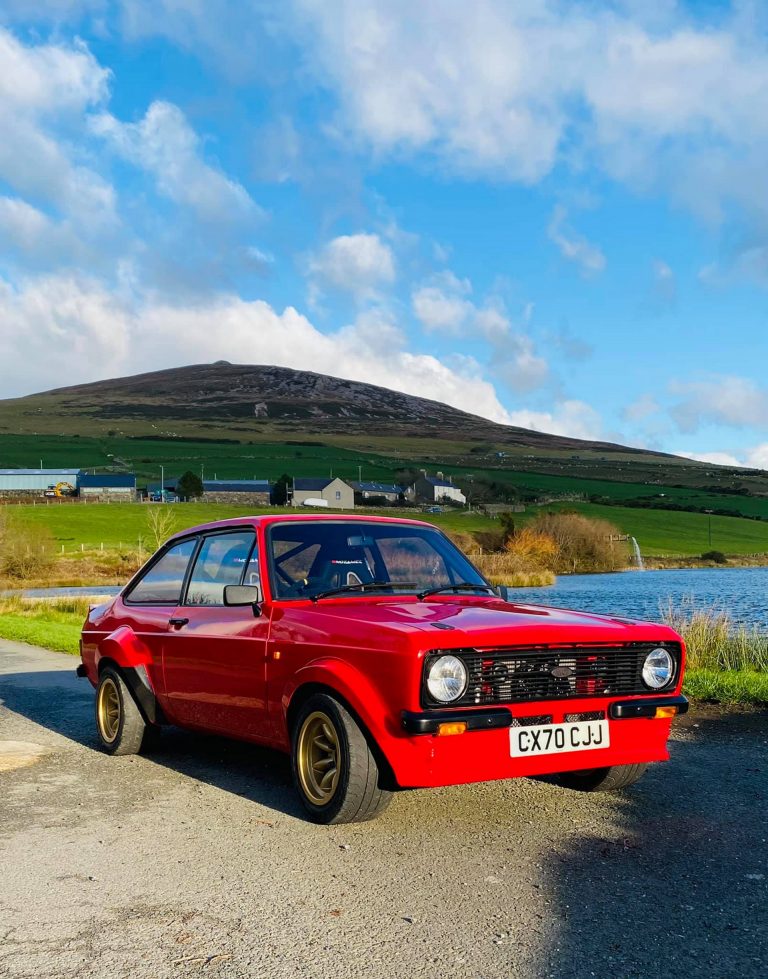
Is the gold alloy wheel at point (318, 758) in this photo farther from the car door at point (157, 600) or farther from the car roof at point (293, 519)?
the car door at point (157, 600)

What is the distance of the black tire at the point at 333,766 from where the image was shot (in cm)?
525

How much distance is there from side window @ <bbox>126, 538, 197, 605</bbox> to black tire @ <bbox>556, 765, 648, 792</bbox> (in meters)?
3.14

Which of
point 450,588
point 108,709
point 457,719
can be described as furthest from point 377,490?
point 457,719

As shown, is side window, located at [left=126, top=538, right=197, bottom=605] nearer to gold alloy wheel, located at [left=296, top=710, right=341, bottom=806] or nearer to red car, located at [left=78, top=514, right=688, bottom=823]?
red car, located at [left=78, top=514, right=688, bottom=823]

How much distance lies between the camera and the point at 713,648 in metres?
13.3

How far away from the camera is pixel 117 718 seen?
7.68m

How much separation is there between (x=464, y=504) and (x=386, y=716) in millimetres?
114912

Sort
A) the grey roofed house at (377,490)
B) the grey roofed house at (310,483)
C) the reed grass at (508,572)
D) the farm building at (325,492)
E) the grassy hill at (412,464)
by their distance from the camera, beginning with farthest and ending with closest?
1. the grey roofed house at (377,490)
2. the grey roofed house at (310,483)
3. the grassy hill at (412,464)
4. the farm building at (325,492)
5. the reed grass at (508,572)

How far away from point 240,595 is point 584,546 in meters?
64.8

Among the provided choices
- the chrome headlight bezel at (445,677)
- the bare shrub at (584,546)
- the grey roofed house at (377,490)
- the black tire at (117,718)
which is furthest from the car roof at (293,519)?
the grey roofed house at (377,490)

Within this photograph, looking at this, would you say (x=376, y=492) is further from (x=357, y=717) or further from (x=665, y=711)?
(x=357, y=717)

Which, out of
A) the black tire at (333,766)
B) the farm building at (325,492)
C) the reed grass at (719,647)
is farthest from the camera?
the farm building at (325,492)

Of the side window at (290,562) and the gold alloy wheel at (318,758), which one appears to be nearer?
the gold alloy wheel at (318,758)

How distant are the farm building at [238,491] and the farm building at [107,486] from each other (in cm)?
951
